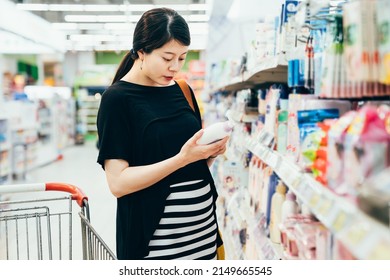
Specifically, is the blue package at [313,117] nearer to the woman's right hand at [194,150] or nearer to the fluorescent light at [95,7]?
the woman's right hand at [194,150]

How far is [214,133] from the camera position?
4.48ft

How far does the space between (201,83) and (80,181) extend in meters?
5.90

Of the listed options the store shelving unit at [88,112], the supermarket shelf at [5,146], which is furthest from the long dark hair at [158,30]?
the store shelving unit at [88,112]

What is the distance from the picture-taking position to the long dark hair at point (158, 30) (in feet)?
4.48

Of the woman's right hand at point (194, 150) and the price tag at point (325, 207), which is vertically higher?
the woman's right hand at point (194, 150)

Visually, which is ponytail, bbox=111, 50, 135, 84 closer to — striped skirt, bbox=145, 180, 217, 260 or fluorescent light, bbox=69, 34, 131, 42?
striped skirt, bbox=145, 180, 217, 260

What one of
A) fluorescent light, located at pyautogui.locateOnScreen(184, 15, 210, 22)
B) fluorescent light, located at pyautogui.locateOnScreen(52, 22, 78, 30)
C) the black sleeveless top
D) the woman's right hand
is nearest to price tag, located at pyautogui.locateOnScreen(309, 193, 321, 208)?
the woman's right hand

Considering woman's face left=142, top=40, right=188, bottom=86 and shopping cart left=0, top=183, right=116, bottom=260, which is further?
shopping cart left=0, top=183, right=116, bottom=260

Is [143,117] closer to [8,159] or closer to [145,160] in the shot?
[145,160]

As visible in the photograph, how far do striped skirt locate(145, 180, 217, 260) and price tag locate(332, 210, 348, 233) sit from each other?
70cm

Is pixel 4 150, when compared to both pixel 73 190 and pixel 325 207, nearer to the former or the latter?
pixel 73 190

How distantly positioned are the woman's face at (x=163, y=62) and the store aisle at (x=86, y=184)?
108 centimetres

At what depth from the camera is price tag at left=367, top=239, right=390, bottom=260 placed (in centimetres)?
63

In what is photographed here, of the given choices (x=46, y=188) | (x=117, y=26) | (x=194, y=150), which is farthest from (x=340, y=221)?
(x=117, y=26)
